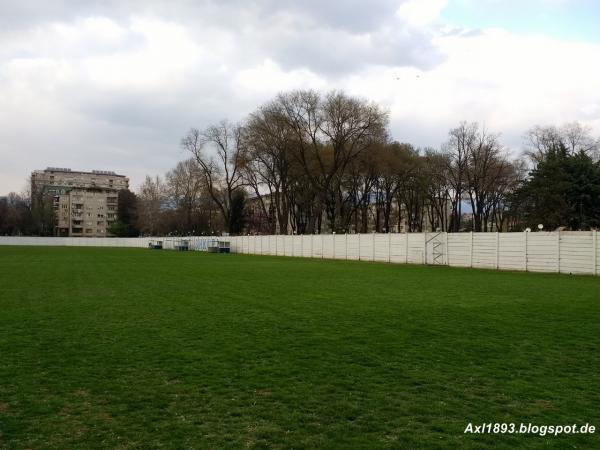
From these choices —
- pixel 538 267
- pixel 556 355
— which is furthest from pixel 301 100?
pixel 556 355

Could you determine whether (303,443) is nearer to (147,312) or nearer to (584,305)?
(147,312)

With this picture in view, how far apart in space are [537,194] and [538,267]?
68.0 feet

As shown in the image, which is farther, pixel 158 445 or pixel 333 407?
pixel 333 407

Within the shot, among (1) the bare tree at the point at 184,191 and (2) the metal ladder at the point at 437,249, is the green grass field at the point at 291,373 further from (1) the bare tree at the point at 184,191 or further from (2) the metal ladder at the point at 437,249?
(1) the bare tree at the point at 184,191

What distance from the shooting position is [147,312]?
12469 mm

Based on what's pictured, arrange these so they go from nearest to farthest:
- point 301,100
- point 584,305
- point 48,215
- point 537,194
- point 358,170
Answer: point 584,305
point 537,194
point 301,100
point 358,170
point 48,215

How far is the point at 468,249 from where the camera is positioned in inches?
1314

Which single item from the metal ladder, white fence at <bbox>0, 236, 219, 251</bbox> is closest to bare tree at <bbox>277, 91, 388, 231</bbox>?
the metal ladder

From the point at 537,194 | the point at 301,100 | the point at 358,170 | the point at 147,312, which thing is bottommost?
the point at 147,312

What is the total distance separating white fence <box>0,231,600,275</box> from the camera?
86.6 ft

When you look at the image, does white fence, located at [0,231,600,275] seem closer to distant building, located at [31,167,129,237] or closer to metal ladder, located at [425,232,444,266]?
metal ladder, located at [425,232,444,266]

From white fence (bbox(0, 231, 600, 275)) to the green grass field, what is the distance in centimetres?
1411

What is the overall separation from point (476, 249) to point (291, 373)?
28.0 metres

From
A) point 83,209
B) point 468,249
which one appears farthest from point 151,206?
point 468,249
